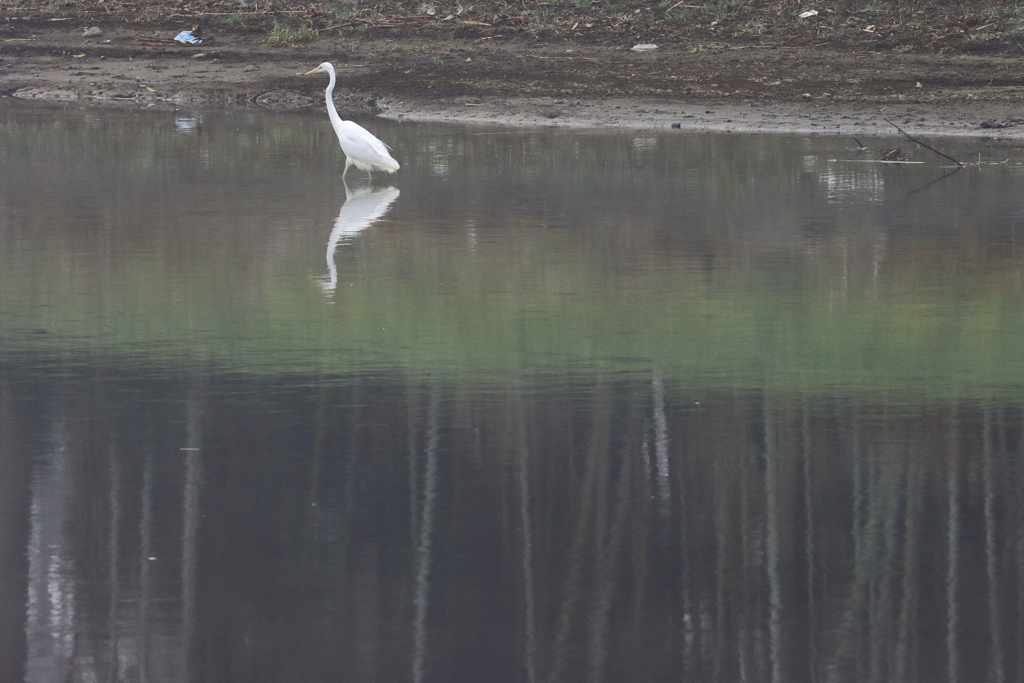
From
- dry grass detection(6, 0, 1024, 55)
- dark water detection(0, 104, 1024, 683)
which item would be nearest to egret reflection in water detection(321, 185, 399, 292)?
dark water detection(0, 104, 1024, 683)

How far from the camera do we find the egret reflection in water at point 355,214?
9844 mm

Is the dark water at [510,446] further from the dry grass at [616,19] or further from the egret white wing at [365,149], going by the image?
the dry grass at [616,19]

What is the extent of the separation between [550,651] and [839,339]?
4.12 meters

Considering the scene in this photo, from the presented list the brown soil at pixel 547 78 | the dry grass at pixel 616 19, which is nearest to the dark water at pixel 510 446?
the brown soil at pixel 547 78

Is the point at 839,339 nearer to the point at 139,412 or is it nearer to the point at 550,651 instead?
the point at 139,412

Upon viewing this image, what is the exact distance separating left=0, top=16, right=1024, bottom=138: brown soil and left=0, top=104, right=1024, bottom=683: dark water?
8185 mm

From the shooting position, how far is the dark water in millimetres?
4371

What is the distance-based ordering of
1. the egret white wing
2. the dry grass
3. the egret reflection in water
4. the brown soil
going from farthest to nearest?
the dry grass
the brown soil
the egret white wing
the egret reflection in water

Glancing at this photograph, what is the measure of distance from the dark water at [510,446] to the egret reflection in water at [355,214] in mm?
75

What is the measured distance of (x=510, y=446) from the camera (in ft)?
19.8

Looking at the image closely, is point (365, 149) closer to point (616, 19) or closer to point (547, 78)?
point (547, 78)

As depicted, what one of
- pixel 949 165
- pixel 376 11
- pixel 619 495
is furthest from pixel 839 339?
pixel 376 11

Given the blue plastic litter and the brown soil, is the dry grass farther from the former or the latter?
the blue plastic litter

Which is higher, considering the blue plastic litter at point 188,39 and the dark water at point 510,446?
the blue plastic litter at point 188,39
